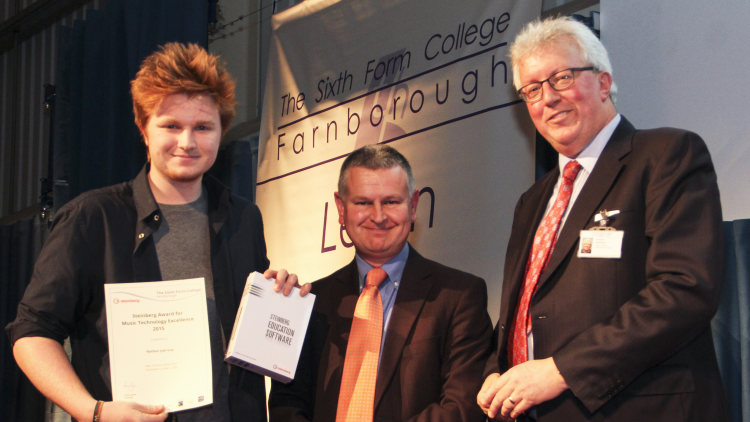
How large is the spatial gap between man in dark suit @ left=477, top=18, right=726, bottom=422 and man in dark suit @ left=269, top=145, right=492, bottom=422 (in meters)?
0.14

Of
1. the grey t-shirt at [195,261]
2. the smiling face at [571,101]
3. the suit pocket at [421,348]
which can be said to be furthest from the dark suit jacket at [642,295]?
the grey t-shirt at [195,261]

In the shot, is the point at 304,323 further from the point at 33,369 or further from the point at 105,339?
the point at 33,369

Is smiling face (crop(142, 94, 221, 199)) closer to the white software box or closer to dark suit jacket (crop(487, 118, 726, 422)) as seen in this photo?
the white software box

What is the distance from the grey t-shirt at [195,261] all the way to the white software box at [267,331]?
12 centimetres

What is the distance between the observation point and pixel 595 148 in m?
2.04

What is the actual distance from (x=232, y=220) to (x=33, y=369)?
0.69 meters

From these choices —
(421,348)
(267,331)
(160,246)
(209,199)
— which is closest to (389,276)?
(421,348)

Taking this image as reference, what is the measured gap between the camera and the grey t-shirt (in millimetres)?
1988

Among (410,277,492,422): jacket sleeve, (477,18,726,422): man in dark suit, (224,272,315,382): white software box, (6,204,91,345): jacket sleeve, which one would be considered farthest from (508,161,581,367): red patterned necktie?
(6,204,91,345): jacket sleeve

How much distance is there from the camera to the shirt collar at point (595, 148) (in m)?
2.03

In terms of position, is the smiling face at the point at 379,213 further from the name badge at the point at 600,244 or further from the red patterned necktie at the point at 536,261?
the name badge at the point at 600,244

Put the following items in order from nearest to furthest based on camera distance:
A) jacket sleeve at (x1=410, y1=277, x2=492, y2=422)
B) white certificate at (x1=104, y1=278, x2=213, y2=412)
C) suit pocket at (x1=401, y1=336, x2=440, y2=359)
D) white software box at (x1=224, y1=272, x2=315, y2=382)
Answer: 1. white certificate at (x1=104, y1=278, x2=213, y2=412)
2. white software box at (x1=224, y1=272, x2=315, y2=382)
3. jacket sleeve at (x1=410, y1=277, x2=492, y2=422)
4. suit pocket at (x1=401, y1=336, x2=440, y2=359)

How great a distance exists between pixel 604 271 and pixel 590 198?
21cm

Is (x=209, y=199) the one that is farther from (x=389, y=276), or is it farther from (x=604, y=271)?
(x=604, y=271)
